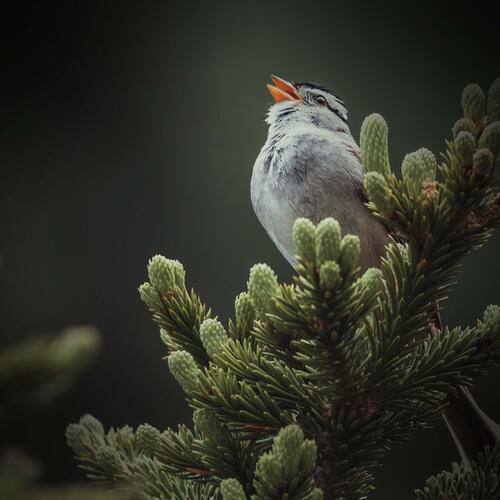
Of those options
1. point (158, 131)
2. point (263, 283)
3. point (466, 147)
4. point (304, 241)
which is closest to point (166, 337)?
point (263, 283)

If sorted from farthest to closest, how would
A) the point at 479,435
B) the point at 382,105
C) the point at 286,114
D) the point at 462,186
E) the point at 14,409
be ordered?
the point at 382,105
the point at 286,114
the point at 479,435
the point at 462,186
the point at 14,409

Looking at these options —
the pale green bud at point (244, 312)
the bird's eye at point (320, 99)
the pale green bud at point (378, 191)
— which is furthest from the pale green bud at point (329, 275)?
the bird's eye at point (320, 99)

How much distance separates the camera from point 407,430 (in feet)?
2.45

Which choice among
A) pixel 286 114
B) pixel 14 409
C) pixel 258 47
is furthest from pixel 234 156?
pixel 14 409

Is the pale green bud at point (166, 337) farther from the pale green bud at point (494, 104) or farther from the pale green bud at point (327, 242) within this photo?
the pale green bud at point (494, 104)

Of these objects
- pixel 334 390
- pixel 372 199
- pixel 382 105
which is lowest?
pixel 334 390

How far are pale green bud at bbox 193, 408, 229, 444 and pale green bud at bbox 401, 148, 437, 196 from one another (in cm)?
32

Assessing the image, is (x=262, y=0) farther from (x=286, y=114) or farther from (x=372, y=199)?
(x=372, y=199)

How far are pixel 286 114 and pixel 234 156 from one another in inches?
39.5

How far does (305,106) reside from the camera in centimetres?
161

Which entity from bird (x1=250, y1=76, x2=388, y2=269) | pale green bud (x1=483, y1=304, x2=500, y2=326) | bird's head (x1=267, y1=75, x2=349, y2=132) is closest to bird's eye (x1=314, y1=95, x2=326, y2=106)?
bird's head (x1=267, y1=75, x2=349, y2=132)

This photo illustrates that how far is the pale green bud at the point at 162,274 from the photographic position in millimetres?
798

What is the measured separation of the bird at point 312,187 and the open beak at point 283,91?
4.6 inches

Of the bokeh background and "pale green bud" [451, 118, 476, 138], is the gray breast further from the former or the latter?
the bokeh background
